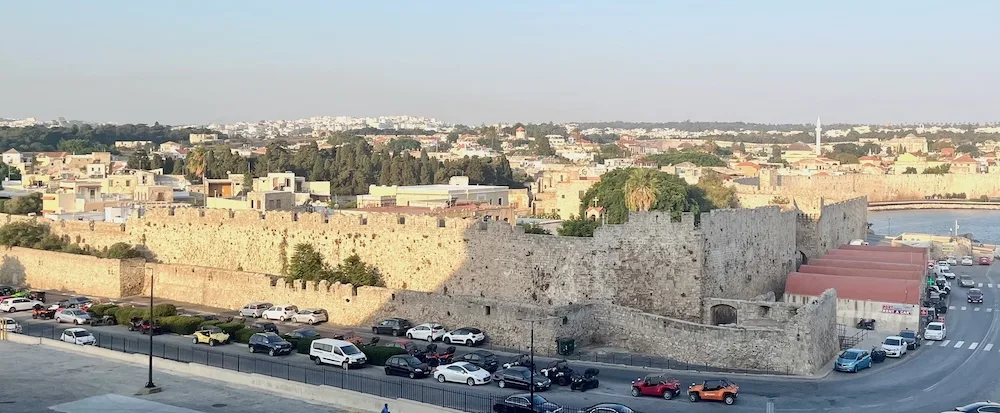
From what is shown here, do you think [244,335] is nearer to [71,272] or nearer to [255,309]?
[255,309]

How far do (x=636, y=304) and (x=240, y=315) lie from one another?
13.1 meters

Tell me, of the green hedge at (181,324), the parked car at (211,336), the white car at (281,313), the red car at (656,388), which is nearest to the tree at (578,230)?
the white car at (281,313)

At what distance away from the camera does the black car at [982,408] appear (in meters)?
20.3

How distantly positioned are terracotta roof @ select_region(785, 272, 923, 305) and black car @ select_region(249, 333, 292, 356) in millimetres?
16203

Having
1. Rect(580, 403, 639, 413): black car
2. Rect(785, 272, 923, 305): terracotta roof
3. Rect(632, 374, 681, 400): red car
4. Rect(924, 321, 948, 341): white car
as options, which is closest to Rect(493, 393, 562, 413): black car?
Rect(580, 403, 639, 413): black car

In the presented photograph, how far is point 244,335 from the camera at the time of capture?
93.2 ft

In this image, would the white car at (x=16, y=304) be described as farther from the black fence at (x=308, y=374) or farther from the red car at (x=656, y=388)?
the red car at (x=656, y=388)

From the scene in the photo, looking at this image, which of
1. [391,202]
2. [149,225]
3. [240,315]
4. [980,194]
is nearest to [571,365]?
[240,315]

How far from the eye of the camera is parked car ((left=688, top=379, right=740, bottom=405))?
846 inches

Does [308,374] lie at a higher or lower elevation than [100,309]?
higher

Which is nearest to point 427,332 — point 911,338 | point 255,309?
point 255,309

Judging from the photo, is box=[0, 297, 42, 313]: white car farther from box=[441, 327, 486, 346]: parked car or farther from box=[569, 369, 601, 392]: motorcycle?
box=[569, 369, 601, 392]: motorcycle

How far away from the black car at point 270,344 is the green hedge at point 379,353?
231cm

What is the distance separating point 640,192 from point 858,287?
21.3m
